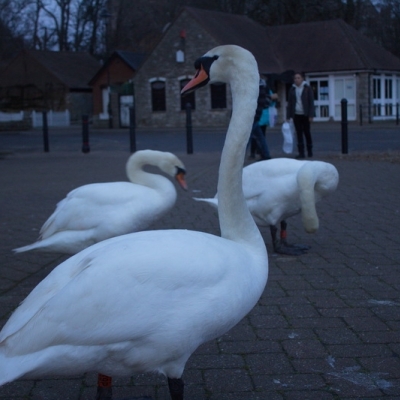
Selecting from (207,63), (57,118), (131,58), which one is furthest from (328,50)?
(207,63)

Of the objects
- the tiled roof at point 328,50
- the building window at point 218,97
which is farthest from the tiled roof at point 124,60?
the tiled roof at point 328,50

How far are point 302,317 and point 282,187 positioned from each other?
72.7 inches

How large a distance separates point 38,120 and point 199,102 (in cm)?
1275

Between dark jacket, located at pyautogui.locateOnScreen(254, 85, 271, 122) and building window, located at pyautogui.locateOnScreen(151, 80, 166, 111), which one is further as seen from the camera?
building window, located at pyautogui.locateOnScreen(151, 80, 166, 111)

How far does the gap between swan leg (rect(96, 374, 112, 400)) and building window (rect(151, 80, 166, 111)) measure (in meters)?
37.4

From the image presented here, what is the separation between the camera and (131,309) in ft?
8.23

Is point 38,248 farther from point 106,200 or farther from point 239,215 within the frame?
point 239,215

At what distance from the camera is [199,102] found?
38.0 metres

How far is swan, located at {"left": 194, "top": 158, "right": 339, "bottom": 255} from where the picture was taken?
19.4 feet

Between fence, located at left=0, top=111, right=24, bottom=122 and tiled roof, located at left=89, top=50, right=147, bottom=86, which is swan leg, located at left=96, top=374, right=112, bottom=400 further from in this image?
fence, located at left=0, top=111, right=24, bottom=122

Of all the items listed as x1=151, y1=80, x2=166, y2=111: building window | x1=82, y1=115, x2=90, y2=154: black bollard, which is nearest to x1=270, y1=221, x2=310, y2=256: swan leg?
x1=82, y1=115, x2=90, y2=154: black bollard

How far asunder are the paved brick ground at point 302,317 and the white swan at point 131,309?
75 cm

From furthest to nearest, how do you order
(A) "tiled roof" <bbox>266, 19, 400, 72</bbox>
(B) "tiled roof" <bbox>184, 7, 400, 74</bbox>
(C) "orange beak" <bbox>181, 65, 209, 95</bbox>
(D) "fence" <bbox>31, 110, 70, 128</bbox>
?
(D) "fence" <bbox>31, 110, 70, 128</bbox> → (B) "tiled roof" <bbox>184, 7, 400, 74</bbox> → (A) "tiled roof" <bbox>266, 19, 400, 72</bbox> → (C) "orange beak" <bbox>181, 65, 209, 95</bbox>

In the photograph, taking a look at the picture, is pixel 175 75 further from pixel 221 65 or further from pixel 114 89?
pixel 221 65
